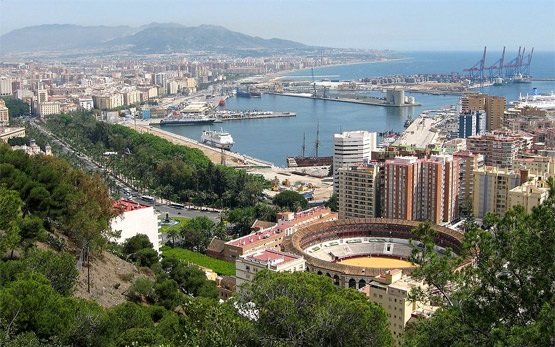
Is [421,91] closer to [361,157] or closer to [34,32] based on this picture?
[361,157]

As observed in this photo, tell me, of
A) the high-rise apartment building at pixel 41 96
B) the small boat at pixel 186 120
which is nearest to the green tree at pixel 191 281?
the small boat at pixel 186 120

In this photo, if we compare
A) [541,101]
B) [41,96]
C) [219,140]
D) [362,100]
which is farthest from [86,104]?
[541,101]

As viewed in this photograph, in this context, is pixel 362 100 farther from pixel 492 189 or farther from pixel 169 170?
pixel 492 189

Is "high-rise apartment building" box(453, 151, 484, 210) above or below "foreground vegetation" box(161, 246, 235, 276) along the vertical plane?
above

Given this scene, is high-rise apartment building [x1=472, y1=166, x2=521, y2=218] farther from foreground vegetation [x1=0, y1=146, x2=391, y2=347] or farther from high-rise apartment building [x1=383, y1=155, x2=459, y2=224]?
foreground vegetation [x1=0, y1=146, x2=391, y2=347]

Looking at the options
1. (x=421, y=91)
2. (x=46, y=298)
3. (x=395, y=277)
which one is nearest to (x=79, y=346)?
(x=46, y=298)

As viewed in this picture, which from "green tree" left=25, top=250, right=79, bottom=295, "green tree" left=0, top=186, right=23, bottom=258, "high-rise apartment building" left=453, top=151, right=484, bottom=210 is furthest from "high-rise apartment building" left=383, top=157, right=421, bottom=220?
"green tree" left=25, top=250, right=79, bottom=295
